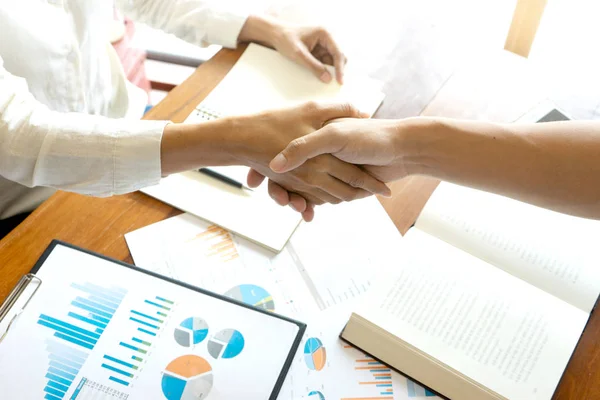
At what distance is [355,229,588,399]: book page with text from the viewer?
72 cm

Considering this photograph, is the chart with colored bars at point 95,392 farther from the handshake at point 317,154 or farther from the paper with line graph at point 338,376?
the handshake at point 317,154

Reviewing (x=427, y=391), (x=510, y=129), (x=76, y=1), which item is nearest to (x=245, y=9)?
(x=76, y=1)

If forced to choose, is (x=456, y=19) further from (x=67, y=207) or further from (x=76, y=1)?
(x=67, y=207)

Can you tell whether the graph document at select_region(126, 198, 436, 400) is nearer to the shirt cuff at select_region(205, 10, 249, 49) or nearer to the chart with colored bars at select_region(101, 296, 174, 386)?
the chart with colored bars at select_region(101, 296, 174, 386)

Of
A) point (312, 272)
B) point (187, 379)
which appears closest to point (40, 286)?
point (187, 379)

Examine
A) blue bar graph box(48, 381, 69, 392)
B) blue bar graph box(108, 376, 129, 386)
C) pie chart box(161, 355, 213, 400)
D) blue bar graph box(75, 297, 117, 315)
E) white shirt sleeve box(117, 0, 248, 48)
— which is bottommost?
blue bar graph box(48, 381, 69, 392)

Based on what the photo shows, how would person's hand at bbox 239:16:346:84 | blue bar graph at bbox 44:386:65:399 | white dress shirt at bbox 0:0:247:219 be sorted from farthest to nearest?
person's hand at bbox 239:16:346:84 → white dress shirt at bbox 0:0:247:219 → blue bar graph at bbox 44:386:65:399

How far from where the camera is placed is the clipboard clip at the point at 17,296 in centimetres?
76

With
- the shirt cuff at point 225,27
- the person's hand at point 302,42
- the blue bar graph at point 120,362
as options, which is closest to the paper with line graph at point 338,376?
the blue bar graph at point 120,362

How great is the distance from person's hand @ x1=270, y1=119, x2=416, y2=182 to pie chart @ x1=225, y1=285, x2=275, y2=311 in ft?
0.64

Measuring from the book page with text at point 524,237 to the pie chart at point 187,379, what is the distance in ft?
1.34

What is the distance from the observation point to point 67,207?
2.90ft

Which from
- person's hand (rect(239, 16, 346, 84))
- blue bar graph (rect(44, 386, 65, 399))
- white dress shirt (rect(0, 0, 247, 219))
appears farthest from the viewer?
person's hand (rect(239, 16, 346, 84))

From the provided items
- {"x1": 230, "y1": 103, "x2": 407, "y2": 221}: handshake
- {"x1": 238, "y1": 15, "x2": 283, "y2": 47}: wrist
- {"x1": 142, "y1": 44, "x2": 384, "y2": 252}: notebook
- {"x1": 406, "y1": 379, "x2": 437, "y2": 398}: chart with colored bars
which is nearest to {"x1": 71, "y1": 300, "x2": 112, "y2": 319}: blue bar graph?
{"x1": 142, "y1": 44, "x2": 384, "y2": 252}: notebook
